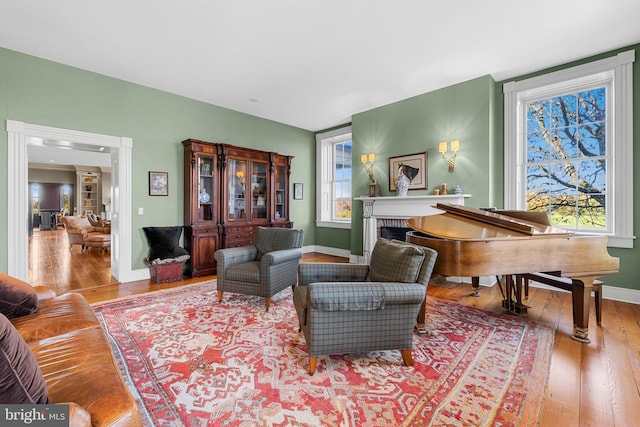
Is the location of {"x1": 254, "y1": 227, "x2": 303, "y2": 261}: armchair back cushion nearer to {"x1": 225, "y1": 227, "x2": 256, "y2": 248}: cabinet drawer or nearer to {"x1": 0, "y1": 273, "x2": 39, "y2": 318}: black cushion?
{"x1": 225, "y1": 227, "x2": 256, "y2": 248}: cabinet drawer

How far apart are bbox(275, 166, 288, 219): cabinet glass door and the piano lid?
3509 mm

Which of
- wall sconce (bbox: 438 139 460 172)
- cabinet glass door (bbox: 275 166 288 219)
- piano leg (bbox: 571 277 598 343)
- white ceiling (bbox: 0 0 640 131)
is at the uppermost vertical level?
white ceiling (bbox: 0 0 640 131)

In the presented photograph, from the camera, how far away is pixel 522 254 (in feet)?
7.36

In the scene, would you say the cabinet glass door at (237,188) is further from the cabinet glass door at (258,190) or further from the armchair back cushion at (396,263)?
the armchair back cushion at (396,263)

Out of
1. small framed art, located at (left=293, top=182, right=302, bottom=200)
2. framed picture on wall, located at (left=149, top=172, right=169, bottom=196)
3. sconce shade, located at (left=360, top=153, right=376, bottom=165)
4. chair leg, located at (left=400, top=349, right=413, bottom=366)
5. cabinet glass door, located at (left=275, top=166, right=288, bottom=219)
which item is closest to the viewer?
chair leg, located at (left=400, top=349, right=413, bottom=366)

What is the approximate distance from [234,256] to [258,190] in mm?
2248

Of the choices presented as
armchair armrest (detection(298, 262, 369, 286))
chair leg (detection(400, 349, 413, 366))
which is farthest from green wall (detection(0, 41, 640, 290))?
chair leg (detection(400, 349, 413, 366))

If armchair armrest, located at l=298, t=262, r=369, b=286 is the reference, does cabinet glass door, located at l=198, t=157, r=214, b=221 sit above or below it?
above

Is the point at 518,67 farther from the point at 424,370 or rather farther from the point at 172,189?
the point at 172,189

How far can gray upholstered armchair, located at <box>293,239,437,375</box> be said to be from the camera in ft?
6.09

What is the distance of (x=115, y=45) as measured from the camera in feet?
10.6

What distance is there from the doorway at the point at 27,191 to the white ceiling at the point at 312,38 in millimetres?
923

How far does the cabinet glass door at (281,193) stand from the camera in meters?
5.79

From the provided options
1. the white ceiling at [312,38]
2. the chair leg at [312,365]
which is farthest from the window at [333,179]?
the chair leg at [312,365]
